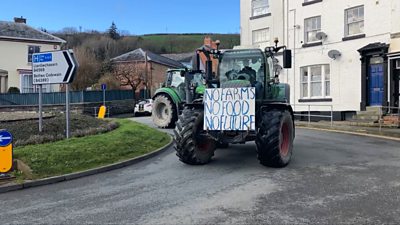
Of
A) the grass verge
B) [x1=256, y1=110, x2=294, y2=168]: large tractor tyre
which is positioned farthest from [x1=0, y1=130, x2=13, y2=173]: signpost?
[x1=256, y1=110, x2=294, y2=168]: large tractor tyre

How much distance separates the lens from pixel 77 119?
1628 centimetres

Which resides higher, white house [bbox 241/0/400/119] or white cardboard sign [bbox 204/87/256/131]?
white house [bbox 241/0/400/119]

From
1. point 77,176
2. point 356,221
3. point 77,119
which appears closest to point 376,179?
point 356,221

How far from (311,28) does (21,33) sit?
31.5 metres

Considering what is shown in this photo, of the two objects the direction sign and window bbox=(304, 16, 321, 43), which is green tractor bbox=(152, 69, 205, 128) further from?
window bbox=(304, 16, 321, 43)

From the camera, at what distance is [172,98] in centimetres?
2130

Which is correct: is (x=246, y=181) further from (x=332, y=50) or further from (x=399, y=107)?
(x=332, y=50)

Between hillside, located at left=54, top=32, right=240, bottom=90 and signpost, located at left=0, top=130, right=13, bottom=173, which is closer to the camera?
signpost, located at left=0, top=130, right=13, bottom=173

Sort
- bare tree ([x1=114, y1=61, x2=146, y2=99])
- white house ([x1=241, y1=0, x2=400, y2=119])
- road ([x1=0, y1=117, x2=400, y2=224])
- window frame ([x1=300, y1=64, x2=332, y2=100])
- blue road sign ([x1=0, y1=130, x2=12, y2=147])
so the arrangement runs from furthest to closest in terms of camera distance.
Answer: bare tree ([x1=114, y1=61, x2=146, y2=99]), window frame ([x1=300, y1=64, x2=332, y2=100]), white house ([x1=241, y1=0, x2=400, y2=119]), blue road sign ([x1=0, y1=130, x2=12, y2=147]), road ([x1=0, y1=117, x2=400, y2=224])

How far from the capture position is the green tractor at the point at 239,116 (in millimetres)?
10055

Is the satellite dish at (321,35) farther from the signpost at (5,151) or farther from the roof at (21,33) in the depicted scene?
the roof at (21,33)

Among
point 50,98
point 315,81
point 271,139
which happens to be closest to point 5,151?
point 271,139

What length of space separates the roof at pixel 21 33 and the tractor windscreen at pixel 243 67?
37908 millimetres

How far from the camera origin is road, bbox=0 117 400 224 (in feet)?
21.2
